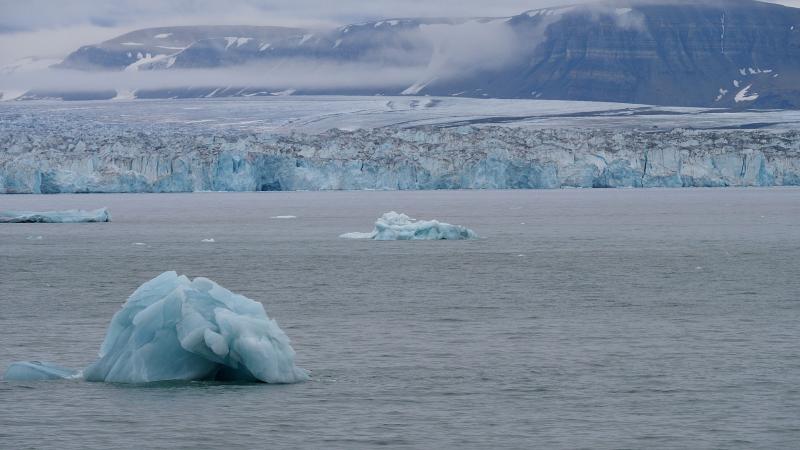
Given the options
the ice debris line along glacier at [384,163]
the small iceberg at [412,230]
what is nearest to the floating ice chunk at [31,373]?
the small iceberg at [412,230]

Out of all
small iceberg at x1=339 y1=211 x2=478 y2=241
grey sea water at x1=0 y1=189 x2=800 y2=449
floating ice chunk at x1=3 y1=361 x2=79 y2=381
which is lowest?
small iceberg at x1=339 y1=211 x2=478 y2=241

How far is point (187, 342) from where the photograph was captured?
11.6 meters

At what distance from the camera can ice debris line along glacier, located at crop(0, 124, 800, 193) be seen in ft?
221

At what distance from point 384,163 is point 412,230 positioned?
35813mm

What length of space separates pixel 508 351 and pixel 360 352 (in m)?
1.73

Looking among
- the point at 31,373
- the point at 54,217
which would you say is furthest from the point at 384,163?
A: the point at 31,373

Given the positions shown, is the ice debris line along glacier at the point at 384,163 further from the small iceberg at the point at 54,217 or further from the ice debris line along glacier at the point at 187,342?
the ice debris line along glacier at the point at 187,342

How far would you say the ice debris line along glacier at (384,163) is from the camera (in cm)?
6744

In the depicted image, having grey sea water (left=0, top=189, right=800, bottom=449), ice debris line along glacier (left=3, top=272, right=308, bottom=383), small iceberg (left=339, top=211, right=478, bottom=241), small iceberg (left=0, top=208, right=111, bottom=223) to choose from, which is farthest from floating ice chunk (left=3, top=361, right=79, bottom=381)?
small iceberg (left=0, top=208, right=111, bottom=223)

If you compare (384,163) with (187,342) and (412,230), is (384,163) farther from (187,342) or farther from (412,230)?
Answer: (187,342)

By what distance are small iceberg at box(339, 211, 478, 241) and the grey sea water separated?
2186 millimetres

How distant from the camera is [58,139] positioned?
7375 centimetres

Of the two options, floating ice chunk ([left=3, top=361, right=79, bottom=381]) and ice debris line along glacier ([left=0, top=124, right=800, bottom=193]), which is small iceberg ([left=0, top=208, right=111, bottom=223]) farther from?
floating ice chunk ([left=3, top=361, right=79, bottom=381])

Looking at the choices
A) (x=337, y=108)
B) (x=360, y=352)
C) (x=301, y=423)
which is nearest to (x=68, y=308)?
(x=360, y=352)
